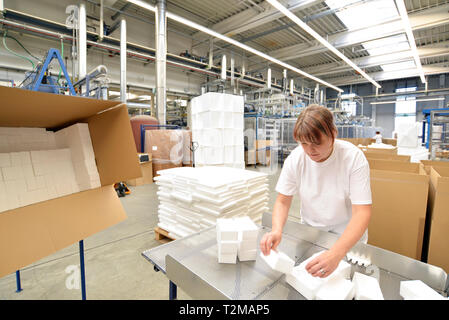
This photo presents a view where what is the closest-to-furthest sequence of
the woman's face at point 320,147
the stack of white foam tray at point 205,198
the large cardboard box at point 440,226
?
the woman's face at point 320,147
the large cardboard box at point 440,226
the stack of white foam tray at point 205,198

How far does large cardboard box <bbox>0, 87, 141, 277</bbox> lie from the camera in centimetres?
90

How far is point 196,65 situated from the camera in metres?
7.80

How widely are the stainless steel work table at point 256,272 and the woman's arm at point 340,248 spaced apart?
8 cm

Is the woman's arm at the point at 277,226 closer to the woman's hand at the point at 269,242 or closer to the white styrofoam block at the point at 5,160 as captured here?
the woman's hand at the point at 269,242

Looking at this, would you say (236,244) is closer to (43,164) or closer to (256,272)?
(256,272)

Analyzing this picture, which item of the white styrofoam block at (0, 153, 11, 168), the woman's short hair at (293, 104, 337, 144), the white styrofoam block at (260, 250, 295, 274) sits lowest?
the white styrofoam block at (260, 250, 295, 274)

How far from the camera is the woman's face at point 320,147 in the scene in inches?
39.6

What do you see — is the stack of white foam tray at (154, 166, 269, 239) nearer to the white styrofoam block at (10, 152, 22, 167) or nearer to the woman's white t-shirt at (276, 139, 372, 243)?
the woman's white t-shirt at (276, 139, 372, 243)

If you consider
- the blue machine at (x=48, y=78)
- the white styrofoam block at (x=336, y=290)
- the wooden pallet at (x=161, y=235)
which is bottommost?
the wooden pallet at (x=161, y=235)

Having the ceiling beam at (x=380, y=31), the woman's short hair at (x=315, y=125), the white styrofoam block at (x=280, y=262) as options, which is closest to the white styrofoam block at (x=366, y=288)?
the white styrofoam block at (x=280, y=262)

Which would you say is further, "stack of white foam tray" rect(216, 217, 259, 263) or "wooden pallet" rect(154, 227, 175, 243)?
"wooden pallet" rect(154, 227, 175, 243)

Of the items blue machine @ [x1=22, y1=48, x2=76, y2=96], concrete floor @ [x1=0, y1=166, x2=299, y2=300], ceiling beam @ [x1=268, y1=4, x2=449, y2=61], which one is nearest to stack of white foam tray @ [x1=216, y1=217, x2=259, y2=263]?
concrete floor @ [x1=0, y1=166, x2=299, y2=300]

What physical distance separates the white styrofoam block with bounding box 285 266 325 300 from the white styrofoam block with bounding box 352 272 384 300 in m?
0.10
